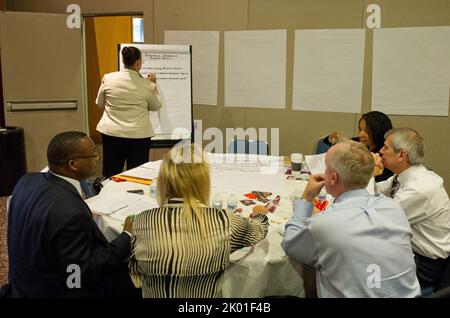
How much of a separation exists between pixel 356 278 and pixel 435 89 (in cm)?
330

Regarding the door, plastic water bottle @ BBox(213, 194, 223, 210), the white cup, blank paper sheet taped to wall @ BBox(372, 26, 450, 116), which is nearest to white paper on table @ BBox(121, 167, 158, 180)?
plastic water bottle @ BBox(213, 194, 223, 210)

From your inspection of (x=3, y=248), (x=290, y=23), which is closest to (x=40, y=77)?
(x=3, y=248)

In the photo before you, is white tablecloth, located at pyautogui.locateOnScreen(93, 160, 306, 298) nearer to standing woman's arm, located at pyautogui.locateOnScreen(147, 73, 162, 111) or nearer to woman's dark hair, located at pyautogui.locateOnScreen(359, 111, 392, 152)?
woman's dark hair, located at pyautogui.locateOnScreen(359, 111, 392, 152)

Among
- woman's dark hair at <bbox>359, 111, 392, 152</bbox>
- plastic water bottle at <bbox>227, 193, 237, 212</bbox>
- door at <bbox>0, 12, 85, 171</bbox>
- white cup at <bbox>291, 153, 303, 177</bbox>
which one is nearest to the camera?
plastic water bottle at <bbox>227, 193, 237, 212</bbox>

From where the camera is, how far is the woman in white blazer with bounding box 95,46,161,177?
3.67 m

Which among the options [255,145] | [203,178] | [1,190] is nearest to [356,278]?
[203,178]

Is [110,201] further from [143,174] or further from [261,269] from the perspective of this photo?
[261,269]

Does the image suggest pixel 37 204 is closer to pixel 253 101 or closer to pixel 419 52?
pixel 253 101

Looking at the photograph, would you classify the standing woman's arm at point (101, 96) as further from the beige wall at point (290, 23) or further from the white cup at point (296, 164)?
the white cup at point (296, 164)

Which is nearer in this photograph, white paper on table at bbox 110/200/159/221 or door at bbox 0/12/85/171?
white paper on table at bbox 110/200/159/221

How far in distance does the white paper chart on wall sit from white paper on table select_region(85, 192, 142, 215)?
2113 mm

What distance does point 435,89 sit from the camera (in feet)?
13.4

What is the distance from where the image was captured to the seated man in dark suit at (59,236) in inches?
60.5

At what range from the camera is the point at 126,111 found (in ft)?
12.2
